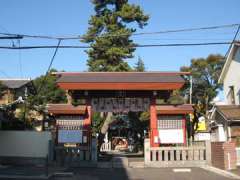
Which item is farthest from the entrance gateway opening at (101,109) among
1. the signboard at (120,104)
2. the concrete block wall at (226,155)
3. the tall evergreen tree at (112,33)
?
the tall evergreen tree at (112,33)

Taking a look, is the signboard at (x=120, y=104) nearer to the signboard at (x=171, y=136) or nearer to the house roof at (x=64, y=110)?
the house roof at (x=64, y=110)

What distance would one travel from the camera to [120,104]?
25.2m

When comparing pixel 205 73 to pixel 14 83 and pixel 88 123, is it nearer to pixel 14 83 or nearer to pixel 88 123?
pixel 14 83

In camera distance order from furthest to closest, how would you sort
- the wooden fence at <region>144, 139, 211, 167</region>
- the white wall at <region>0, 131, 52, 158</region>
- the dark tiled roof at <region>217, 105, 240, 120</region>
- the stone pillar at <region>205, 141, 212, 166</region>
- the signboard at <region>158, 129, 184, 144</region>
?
the dark tiled roof at <region>217, 105, 240, 120</region>, the white wall at <region>0, 131, 52, 158</region>, the signboard at <region>158, 129, 184, 144</region>, the wooden fence at <region>144, 139, 211, 167</region>, the stone pillar at <region>205, 141, 212, 166</region>

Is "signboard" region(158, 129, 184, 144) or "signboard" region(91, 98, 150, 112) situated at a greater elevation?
"signboard" region(91, 98, 150, 112)

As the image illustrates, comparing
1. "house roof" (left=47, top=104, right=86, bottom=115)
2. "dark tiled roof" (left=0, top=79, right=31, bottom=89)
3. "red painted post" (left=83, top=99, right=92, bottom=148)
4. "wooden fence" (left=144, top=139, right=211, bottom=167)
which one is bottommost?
"wooden fence" (left=144, top=139, right=211, bottom=167)

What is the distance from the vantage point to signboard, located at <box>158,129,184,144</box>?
23859mm

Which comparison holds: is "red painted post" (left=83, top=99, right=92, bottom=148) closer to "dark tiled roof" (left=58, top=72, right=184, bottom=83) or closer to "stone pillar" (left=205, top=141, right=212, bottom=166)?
"dark tiled roof" (left=58, top=72, right=184, bottom=83)

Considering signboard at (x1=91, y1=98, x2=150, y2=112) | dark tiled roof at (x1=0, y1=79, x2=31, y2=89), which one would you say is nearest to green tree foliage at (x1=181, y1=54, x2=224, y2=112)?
dark tiled roof at (x1=0, y1=79, x2=31, y2=89)

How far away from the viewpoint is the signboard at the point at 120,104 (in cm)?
2492

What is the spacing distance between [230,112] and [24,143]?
14706 mm

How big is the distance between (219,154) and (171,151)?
3.39 m

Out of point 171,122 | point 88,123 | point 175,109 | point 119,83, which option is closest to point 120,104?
point 119,83

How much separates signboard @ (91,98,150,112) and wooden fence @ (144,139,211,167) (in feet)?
10.4
